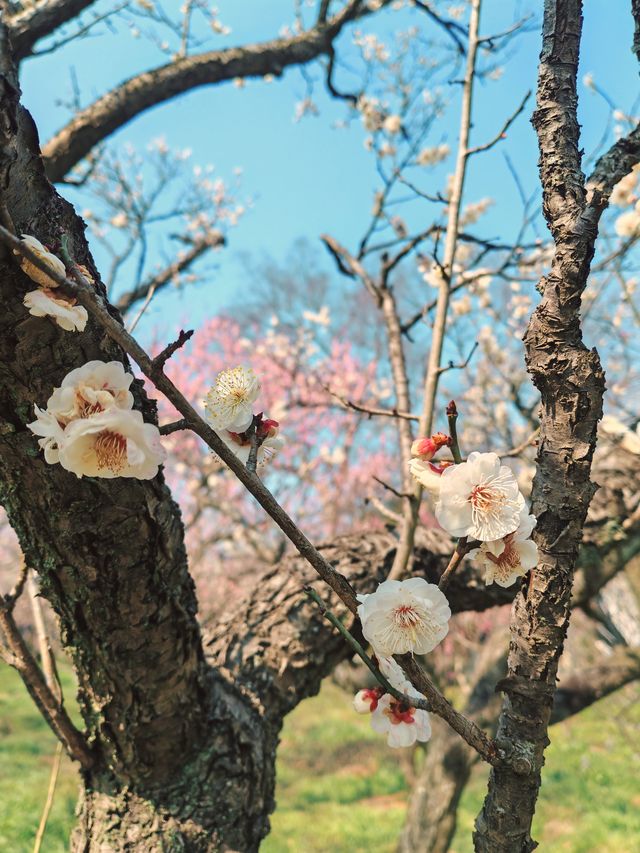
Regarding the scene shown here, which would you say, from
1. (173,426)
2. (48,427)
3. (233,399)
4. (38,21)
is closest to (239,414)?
(233,399)

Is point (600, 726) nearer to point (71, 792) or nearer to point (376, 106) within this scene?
point (71, 792)

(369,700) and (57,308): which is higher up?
(57,308)

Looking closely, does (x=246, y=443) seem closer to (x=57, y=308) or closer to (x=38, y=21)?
(x=57, y=308)

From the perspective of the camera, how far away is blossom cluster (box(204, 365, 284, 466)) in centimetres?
84

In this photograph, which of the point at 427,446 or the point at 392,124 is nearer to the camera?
the point at 427,446

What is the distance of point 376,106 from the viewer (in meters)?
3.91

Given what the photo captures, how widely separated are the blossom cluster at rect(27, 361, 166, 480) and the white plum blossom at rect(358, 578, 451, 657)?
0.31m

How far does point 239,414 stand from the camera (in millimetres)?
844

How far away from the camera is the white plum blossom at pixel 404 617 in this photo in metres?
0.73

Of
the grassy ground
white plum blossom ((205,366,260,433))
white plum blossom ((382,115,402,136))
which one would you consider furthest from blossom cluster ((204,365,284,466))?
white plum blossom ((382,115,402,136))

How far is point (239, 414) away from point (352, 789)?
5.20m

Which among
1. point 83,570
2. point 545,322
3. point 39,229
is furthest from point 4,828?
point 545,322

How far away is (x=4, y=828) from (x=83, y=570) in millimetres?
3341

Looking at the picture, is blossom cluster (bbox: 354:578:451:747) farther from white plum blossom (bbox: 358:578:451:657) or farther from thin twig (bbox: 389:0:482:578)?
thin twig (bbox: 389:0:482:578)
